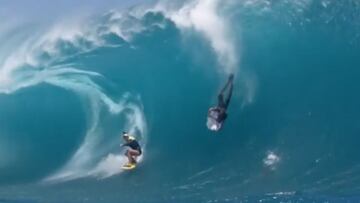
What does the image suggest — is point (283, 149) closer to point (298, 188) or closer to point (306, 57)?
point (298, 188)

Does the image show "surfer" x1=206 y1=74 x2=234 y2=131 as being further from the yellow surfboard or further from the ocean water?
the yellow surfboard

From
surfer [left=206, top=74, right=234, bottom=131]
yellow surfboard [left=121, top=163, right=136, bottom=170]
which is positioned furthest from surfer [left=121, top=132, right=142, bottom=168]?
surfer [left=206, top=74, right=234, bottom=131]

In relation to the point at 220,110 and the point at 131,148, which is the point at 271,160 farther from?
the point at 131,148

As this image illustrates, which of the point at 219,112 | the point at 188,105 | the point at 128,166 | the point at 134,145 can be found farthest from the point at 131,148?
the point at 188,105

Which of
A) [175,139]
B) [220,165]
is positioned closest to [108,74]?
[175,139]

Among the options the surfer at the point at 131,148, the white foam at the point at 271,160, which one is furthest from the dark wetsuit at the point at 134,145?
the white foam at the point at 271,160
